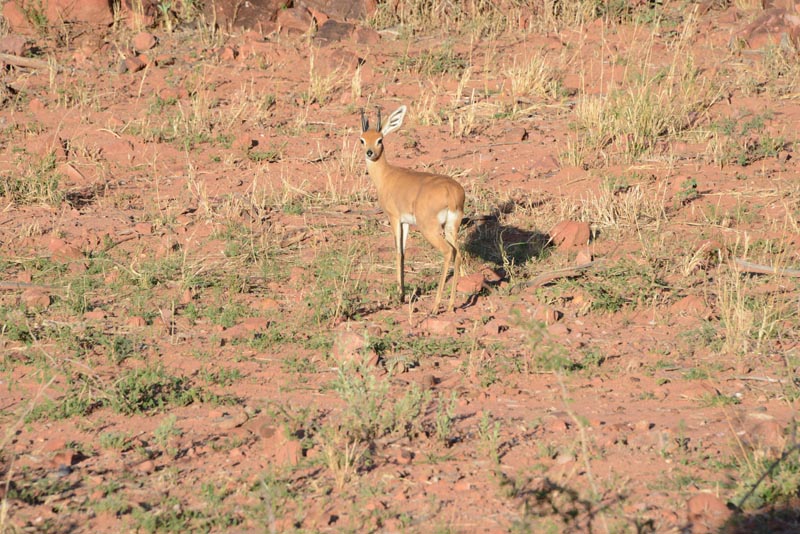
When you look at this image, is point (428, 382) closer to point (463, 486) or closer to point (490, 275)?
point (463, 486)

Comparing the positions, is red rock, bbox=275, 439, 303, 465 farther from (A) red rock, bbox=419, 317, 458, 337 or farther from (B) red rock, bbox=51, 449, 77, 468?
(A) red rock, bbox=419, 317, 458, 337

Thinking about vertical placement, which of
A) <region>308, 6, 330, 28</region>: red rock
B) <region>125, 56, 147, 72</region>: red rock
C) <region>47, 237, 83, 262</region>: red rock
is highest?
<region>308, 6, 330, 28</region>: red rock

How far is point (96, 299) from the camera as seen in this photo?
772 centimetres

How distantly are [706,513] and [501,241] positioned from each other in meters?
4.24

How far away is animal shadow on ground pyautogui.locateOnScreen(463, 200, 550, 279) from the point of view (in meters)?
8.51

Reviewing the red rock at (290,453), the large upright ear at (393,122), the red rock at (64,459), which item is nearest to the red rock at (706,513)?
the red rock at (290,453)

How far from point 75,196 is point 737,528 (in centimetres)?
736

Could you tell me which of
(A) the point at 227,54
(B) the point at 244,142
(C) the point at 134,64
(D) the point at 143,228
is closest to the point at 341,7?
(A) the point at 227,54

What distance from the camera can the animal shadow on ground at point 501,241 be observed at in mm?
8508

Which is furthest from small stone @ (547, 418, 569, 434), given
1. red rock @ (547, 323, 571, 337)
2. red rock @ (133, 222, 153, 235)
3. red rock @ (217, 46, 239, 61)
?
red rock @ (217, 46, 239, 61)

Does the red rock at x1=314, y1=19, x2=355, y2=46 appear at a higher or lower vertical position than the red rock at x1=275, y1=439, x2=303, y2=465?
higher

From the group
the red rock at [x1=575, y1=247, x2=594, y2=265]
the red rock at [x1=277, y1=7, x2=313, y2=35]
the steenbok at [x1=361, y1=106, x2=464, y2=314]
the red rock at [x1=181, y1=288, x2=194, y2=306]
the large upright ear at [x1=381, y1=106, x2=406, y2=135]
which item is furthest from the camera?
the red rock at [x1=277, y1=7, x2=313, y2=35]

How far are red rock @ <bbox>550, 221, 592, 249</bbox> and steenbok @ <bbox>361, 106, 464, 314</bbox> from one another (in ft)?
3.94

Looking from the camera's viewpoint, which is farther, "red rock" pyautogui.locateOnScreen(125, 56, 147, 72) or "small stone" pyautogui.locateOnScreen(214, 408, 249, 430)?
"red rock" pyautogui.locateOnScreen(125, 56, 147, 72)
